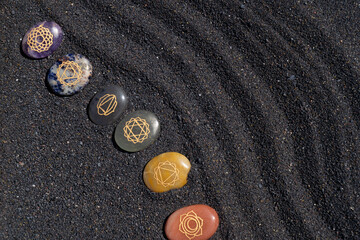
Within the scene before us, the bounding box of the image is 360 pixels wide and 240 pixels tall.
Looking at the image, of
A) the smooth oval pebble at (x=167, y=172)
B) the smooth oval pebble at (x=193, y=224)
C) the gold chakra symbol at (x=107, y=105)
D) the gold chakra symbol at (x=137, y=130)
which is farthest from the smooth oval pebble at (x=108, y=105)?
the smooth oval pebble at (x=193, y=224)

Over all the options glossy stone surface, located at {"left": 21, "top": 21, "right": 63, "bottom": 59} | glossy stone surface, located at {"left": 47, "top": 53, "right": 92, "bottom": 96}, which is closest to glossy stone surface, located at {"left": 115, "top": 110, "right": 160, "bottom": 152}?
glossy stone surface, located at {"left": 47, "top": 53, "right": 92, "bottom": 96}

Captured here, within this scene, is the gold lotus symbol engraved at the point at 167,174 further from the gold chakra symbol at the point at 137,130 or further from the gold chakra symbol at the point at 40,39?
the gold chakra symbol at the point at 40,39

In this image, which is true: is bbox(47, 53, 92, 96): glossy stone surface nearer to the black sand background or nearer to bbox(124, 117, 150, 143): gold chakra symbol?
the black sand background

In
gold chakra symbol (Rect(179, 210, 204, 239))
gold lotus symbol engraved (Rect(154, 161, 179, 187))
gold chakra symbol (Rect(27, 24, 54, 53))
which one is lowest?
gold chakra symbol (Rect(179, 210, 204, 239))

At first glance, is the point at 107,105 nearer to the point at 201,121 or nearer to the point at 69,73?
the point at 69,73

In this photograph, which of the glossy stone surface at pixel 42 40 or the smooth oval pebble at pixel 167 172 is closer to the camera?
the smooth oval pebble at pixel 167 172

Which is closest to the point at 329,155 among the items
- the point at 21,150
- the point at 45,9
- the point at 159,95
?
the point at 159,95

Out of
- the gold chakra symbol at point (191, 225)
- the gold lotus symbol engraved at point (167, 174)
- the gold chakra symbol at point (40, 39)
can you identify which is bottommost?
the gold chakra symbol at point (191, 225)
